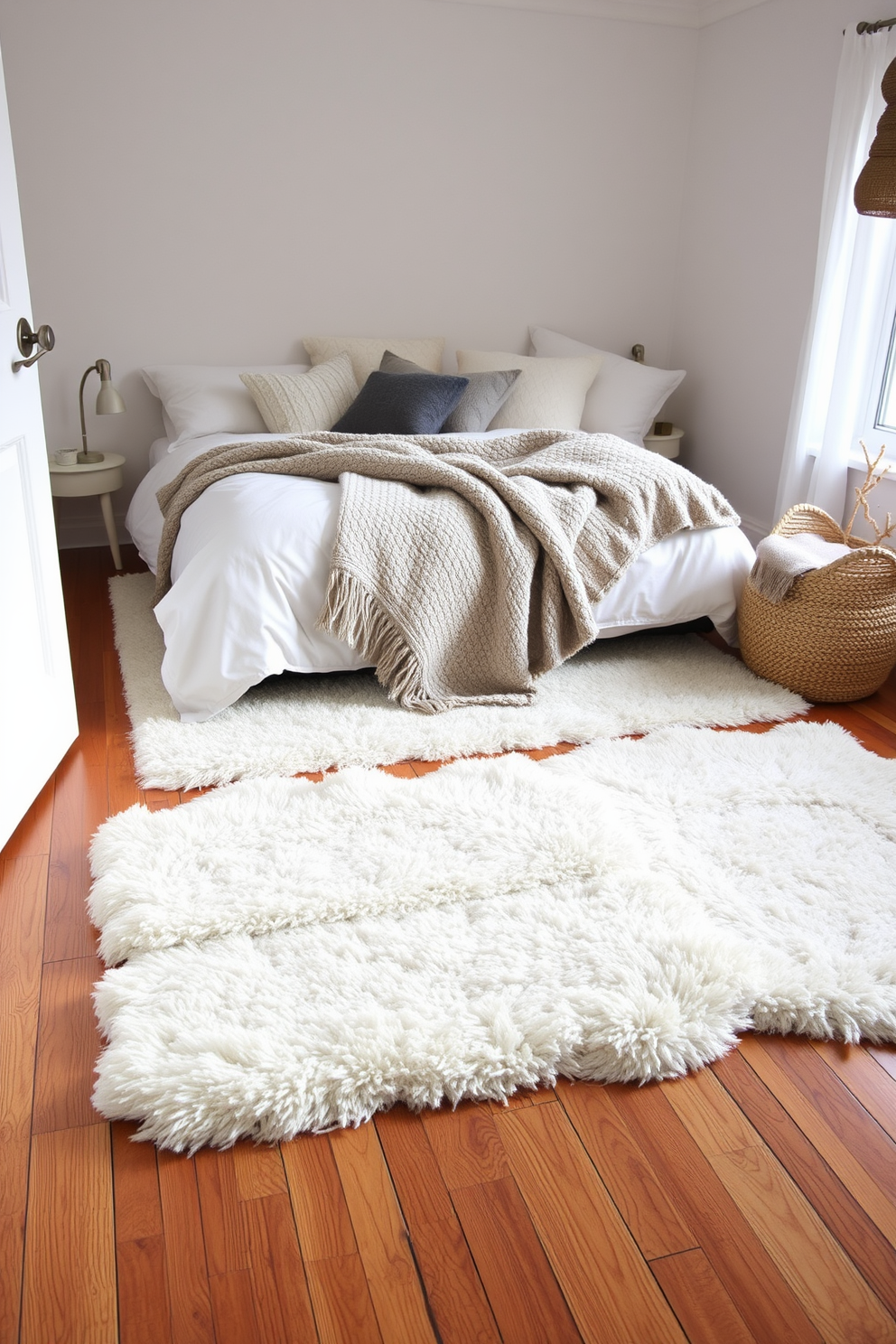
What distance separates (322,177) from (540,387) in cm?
128

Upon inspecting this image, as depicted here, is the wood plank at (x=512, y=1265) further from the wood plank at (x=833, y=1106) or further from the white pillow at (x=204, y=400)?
the white pillow at (x=204, y=400)

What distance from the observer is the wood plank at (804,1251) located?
48.3 inches

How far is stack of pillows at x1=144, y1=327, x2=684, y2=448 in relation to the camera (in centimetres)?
383

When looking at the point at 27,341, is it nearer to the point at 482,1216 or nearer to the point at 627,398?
the point at 482,1216

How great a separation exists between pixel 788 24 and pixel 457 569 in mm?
2736

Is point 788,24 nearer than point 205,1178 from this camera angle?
No

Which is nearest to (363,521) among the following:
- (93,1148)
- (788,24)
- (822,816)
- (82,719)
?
(82,719)

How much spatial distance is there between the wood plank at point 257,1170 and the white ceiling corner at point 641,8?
4.48 meters

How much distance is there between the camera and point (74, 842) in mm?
2209

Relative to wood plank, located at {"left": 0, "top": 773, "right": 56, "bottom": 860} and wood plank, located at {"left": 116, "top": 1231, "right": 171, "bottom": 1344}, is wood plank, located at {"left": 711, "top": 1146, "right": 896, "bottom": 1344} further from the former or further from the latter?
Answer: wood plank, located at {"left": 0, "top": 773, "right": 56, "bottom": 860}

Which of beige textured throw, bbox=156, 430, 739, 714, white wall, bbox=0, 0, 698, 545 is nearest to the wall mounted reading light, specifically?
white wall, bbox=0, 0, 698, 545

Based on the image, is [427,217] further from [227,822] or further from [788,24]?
[227,822]

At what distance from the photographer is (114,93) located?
4.00 metres

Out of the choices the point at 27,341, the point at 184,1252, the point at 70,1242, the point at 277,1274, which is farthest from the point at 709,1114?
the point at 27,341
